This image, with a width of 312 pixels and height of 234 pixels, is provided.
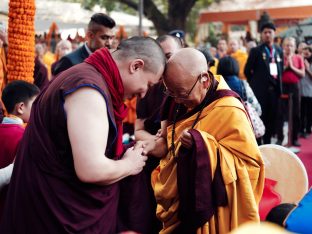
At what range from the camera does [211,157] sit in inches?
85.9

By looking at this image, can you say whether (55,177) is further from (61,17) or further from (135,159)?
(61,17)

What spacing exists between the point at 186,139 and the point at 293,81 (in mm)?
5801

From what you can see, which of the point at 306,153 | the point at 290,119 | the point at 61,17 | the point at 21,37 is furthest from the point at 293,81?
the point at 61,17

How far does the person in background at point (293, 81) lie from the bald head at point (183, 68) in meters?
5.53

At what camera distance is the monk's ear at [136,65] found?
6.79 feet

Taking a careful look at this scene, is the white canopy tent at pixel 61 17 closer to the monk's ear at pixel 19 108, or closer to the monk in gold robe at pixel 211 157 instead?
the monk's ear at pixel 19 108

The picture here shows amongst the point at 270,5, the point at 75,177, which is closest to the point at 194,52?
the point at 75,177

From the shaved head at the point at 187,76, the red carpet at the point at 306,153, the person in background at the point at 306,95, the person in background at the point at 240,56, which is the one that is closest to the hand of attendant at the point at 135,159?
the shaved head at the point at 187,76

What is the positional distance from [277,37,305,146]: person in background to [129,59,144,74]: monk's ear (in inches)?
227

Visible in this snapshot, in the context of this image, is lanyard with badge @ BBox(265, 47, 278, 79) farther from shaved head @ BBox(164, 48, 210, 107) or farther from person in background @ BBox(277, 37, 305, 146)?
shaved head @ BBox(164, 48, 210, 107)

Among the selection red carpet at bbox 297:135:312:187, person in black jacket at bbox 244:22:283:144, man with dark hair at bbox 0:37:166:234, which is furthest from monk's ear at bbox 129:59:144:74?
person in black jacket at bbox 244:22:283:144

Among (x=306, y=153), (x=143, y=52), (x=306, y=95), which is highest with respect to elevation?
(x=143, y=52)

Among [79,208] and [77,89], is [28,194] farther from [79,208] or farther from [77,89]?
[77,89]

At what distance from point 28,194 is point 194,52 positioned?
0.97 m
